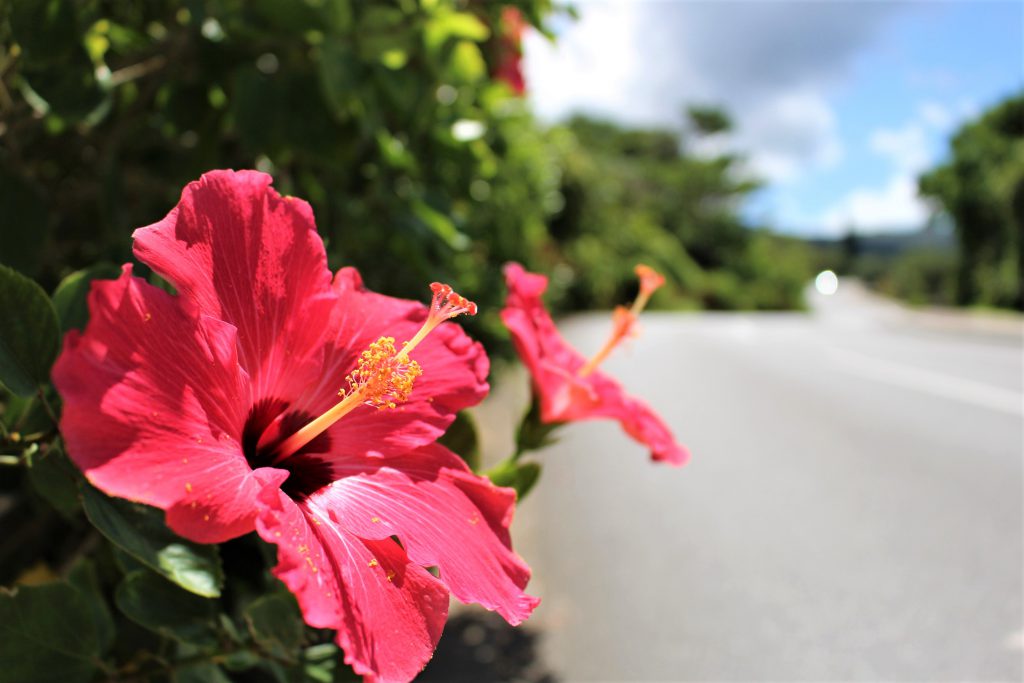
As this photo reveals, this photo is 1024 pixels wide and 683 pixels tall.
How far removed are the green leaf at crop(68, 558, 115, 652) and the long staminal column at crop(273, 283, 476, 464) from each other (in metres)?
0.29

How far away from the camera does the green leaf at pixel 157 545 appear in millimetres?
528

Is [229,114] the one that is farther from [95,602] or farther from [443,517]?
[443,517]

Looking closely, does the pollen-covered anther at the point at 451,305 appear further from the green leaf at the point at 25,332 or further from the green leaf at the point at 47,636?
the green leaf at the point at 47,636

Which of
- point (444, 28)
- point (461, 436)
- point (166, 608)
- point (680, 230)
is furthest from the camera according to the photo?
point (680, 230)

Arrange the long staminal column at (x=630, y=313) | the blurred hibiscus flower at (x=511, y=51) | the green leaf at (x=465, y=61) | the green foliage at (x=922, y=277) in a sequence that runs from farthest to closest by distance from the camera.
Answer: the green foliage at (x=922, y=277) < the blurred hibiscus flower at (x=511, y=51) < the green leaf at (x=465, y=61) < the long staminal column at (x=630, y=313)

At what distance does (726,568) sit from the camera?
3072mm

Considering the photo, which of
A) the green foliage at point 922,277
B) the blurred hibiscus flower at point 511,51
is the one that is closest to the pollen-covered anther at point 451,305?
the blurred hibiscus flower at point 511,51

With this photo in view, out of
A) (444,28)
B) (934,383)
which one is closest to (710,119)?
(934,383)

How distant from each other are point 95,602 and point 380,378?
0.43 m

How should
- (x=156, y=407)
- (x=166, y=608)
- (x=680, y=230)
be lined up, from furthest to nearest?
(x=680, y=230) < (x=166, y=608) < (x=156, y=407)

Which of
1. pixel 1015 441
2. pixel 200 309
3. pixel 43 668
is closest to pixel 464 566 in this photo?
pixel 200 309

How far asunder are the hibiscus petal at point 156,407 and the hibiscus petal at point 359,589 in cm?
3

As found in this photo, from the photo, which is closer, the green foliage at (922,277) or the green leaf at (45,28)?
the green leaf at (45,28)

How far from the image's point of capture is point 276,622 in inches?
25.8
